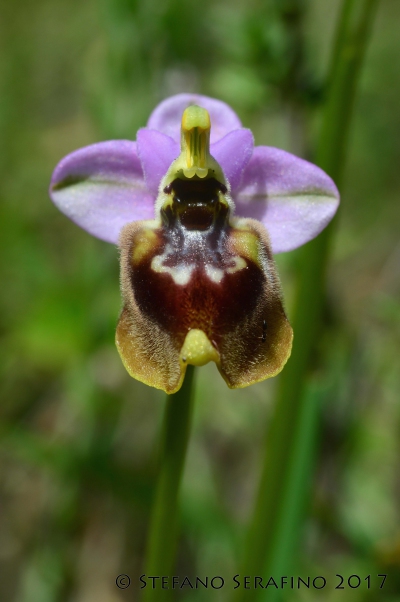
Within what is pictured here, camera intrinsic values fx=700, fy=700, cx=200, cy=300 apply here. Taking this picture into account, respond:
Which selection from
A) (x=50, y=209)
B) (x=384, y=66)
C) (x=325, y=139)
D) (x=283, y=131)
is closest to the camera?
(x=325, y=139)

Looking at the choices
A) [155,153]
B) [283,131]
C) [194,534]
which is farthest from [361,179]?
[155,153]

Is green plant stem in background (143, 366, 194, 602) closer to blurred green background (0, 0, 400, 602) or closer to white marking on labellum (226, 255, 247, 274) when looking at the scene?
white marking on labellum (226, 255, 247, 274)

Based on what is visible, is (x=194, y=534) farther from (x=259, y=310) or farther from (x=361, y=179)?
(x=361, y=179)

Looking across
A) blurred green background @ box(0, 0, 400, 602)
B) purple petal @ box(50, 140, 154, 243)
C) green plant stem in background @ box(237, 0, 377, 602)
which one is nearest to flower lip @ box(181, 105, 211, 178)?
purple petal @ box(50, 140, 154, 243)

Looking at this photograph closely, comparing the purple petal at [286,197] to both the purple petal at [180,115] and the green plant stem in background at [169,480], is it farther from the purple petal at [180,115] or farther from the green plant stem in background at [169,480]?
the green plant stem in background at [169,480]

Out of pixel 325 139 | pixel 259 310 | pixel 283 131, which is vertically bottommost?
pixel 283 131

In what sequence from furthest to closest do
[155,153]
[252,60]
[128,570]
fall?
1. [128,570]
2. [252,60]
3. [155,153]

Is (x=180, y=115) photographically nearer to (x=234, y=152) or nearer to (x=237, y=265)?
(x=234, y=152)
